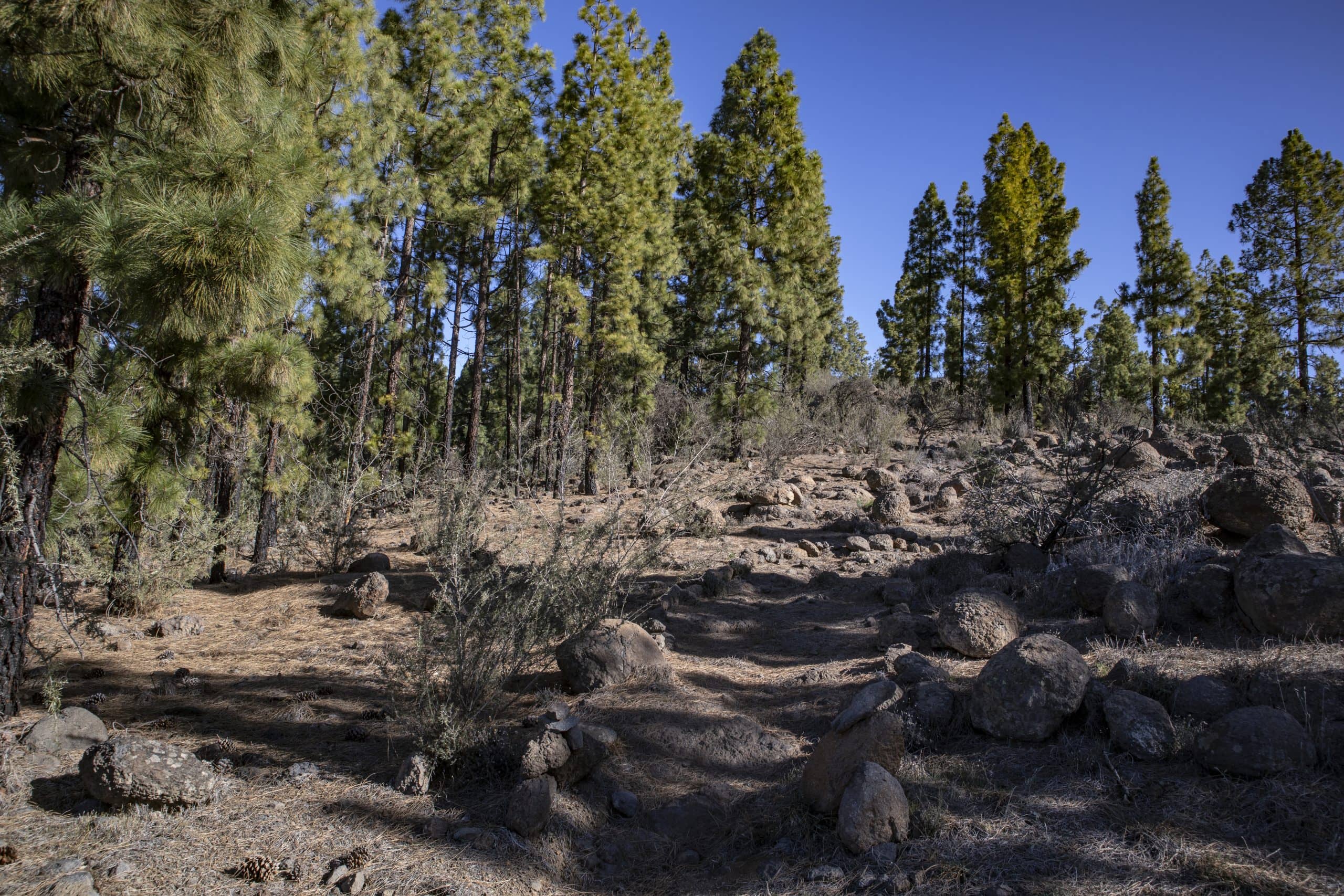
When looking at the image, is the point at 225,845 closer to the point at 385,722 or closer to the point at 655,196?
the point at 385,722

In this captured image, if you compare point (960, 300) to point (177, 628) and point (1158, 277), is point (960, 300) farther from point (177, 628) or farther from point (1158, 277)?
point (177, 628)

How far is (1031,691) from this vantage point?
12.2ft

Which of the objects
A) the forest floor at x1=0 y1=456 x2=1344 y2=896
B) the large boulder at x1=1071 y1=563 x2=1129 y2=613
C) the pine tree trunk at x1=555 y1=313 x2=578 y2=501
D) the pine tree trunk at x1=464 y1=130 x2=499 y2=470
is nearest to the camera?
the forest floor at x1=0 y1=456 x2=1344 y2=896

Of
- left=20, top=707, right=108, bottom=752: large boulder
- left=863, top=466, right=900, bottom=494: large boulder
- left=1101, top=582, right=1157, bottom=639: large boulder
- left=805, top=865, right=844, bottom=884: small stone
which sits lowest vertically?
left=805, top=865, right=844, bottom=884: small stone

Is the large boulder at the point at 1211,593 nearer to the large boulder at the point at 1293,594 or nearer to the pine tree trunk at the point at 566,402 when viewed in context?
the large boulder at the point at 1293,594

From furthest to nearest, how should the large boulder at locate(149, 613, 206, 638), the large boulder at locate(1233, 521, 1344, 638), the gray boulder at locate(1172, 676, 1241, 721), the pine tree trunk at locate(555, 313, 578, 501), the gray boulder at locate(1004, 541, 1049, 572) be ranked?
the pine tree trunk at locate(555, 313, 578, 501)
the gray boulder at locate(1004, 541, 1049, 572)
the large boulder at locate(149, 613, 206, 638)
the large boulder at locate(1233, 521, 1344, 638)
the gray boulder at locate(1172, 676, 1241, 721)

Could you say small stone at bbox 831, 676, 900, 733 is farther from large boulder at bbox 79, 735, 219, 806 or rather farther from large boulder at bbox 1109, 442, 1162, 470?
large boulder at bbox 1109, 442, 1162, 470

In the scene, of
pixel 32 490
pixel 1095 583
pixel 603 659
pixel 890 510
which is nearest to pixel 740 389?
pixel 890 510

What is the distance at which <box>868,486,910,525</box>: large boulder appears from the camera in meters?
10.4

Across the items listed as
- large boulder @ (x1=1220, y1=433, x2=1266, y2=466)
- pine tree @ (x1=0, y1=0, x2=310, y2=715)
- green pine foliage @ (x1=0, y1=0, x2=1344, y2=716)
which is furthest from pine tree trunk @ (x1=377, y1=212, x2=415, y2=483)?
large boulder @ (x1=1220, y1=433, x2=1266, y2=466)

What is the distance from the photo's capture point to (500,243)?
66.5 ft

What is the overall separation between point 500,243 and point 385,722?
1782 centimetres

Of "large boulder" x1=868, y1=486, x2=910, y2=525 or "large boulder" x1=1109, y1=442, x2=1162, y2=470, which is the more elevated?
"large boulder" x1=1109, y1=442, x2=1162, y2=470

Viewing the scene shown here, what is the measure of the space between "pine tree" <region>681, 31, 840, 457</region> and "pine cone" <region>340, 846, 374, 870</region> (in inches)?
528
